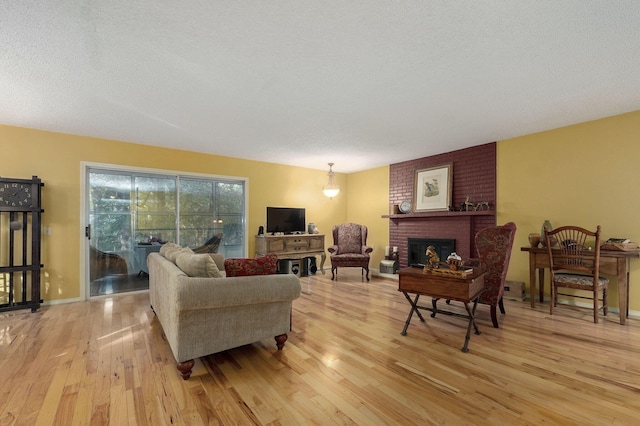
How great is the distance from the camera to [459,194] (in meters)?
5.21

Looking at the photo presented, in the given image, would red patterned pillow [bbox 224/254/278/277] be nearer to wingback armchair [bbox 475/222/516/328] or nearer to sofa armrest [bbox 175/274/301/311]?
sofa armrest [bbox 175/274/301/311]

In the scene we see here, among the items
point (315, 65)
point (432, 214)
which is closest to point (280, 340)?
point (315, 65)

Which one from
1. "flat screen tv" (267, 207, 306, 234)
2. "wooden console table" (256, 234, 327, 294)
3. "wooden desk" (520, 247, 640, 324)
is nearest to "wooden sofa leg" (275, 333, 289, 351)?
"wooden console table" (256, 234, 327, 294)

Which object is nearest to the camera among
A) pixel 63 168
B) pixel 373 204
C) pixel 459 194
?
pixel 63 168

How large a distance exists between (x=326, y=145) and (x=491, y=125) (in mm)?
2428

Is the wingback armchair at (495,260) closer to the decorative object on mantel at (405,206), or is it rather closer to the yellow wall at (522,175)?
the yellow wall at (522,175)

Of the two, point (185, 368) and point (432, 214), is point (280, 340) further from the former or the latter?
point (432, 214)

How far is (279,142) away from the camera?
4.68 metres

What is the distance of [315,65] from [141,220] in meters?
4.02

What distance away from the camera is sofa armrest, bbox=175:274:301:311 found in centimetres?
205

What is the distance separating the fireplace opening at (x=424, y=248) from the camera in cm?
531

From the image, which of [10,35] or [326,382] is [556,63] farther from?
[10,35]

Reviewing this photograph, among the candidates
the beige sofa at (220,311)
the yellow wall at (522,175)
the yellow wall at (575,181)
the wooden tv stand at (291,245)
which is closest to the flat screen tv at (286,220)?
the wooden tv stand at (291,245)

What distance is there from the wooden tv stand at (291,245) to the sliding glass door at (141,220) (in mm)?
744
